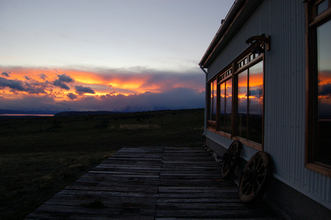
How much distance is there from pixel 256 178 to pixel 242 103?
2.25m

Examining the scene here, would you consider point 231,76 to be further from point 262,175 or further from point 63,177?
point 63,177

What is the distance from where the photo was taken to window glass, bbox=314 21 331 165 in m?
2.36

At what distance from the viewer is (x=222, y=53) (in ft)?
23.6

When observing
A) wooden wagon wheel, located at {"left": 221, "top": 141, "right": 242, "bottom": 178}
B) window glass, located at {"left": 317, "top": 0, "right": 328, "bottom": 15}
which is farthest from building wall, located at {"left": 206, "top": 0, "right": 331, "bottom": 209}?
wooden wagon wheel, located at {"left": 221, "top": 141, "right": 242, "bottom": 178}

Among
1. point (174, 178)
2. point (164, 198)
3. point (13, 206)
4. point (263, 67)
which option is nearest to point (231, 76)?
point (263, 67)

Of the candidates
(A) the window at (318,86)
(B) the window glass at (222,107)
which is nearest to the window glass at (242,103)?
(B) the window glass at (222,107)

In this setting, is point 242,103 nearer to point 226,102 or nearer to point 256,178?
point 226,102

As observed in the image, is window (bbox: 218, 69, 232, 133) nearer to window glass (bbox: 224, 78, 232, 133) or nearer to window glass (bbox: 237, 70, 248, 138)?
window glass (bbox: 224, 78, 232, 133)

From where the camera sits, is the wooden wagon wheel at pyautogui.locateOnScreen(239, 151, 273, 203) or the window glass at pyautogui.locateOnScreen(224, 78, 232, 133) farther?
the window glass at pyautogui.locateOnScreen(224, 78, 232, 133)

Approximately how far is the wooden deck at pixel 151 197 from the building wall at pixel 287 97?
89cm

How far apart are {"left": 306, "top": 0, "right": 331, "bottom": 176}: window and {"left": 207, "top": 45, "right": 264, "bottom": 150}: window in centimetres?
147

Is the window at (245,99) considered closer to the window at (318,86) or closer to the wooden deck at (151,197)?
the wooden deck at (151,197)

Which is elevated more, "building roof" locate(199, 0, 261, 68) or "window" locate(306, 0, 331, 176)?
"building roof" locate(199, 0, 261, 68)

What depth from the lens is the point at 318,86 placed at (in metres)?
2.52
